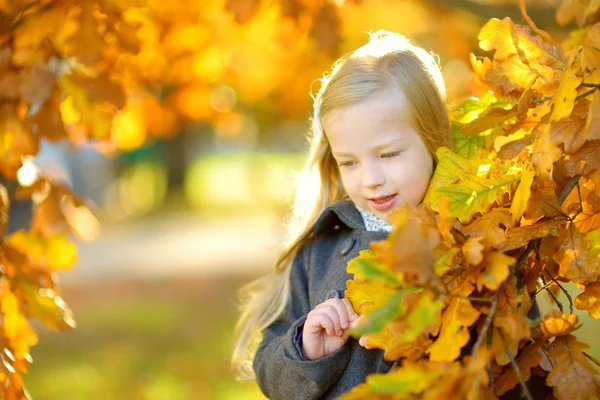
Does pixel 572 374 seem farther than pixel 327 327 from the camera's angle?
No

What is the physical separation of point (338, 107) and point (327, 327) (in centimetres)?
53

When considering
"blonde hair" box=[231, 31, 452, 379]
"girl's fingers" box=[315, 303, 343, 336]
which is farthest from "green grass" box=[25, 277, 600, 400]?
"girl's fingers" box=[315, 303, 343, 336]

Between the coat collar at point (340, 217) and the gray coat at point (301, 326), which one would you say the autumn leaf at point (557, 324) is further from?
the coat collar at point (340, 217)

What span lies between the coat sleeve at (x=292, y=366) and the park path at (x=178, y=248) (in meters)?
6.11

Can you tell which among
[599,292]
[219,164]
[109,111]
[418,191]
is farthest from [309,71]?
[219,164]

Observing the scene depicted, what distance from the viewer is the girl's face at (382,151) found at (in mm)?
1790

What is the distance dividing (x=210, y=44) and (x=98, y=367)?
245 cm

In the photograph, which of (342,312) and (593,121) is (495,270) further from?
(342,312)

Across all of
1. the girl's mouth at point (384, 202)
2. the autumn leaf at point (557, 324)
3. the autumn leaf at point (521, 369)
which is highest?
the girl's mouth at point (384, 202)

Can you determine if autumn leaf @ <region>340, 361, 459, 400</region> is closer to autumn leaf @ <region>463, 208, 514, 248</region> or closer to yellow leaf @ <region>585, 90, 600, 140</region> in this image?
autumn leaf @ <region>463, 208, 514, 248</region>

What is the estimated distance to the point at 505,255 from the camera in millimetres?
1294

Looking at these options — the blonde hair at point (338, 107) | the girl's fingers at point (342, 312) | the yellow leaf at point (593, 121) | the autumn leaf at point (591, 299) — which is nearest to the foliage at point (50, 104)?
the blonde hair at point (338, 107)

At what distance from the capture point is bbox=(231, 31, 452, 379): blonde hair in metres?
1.85

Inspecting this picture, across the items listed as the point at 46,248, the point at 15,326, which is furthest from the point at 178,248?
the point at 15,326
